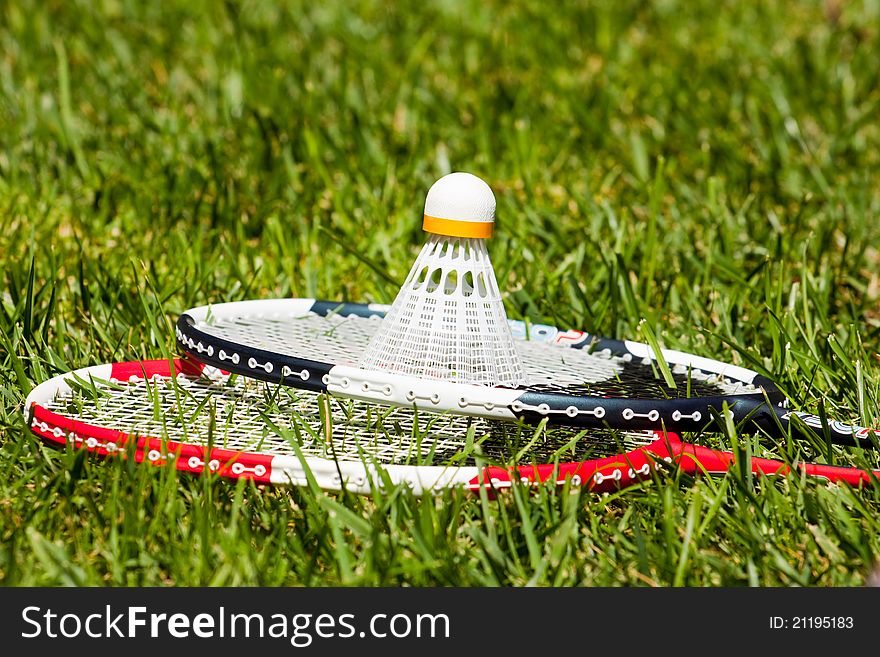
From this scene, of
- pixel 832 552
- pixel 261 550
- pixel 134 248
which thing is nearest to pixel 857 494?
pixel 832 552

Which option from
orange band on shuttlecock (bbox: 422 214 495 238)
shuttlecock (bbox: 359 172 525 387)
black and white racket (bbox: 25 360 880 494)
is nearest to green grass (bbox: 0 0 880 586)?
black and white racket (bbox: 25 360 880 494)

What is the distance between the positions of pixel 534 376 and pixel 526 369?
7 centimetres

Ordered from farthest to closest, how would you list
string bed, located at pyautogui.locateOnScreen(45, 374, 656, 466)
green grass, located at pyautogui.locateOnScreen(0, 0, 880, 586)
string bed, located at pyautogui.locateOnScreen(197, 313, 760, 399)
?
string bed, located at pyautogui.locateOnScreen(197, 313, 760, 399), string bed, located at pyautogui.locateOnScreen(45, 374, 656, 466), green grass, located at pyautogui.locateOnScreen(0, 0, 880, 586)

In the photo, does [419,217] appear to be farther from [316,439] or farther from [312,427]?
[316,439]

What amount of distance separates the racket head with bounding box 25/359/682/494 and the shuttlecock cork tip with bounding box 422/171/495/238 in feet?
1.38

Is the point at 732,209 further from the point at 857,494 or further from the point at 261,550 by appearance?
the point at 261,550

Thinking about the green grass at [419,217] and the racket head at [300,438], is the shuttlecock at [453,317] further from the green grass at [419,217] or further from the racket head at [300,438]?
the green grass at [419,217]

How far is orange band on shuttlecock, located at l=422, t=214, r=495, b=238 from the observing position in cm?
277

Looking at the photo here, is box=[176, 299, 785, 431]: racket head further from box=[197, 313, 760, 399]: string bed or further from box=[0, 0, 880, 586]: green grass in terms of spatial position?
box=[0, 0, 880, 586]: green grass

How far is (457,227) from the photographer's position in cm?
278

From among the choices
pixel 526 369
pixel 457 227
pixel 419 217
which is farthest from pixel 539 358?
pixel 419 217

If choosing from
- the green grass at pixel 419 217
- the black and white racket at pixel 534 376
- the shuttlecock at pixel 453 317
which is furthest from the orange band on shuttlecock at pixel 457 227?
the green grass at pixel 419 217

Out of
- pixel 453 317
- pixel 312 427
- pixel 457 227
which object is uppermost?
pixel 457 227

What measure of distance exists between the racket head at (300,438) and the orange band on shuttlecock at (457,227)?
0.41 metres
